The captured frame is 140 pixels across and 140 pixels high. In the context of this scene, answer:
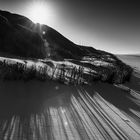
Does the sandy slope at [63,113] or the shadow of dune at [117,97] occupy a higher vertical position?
the sandy slope at [63,113]

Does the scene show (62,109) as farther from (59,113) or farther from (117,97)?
(117,97)

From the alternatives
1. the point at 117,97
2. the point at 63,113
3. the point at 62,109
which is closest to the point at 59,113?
the point at 63,113

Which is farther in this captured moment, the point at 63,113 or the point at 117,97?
the point at 117,97

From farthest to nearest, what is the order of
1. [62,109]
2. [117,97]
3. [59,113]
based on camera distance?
1. [117,97]
2. [62,109]
3. [59,113]

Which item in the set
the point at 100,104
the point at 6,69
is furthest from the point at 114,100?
the point at 6,69

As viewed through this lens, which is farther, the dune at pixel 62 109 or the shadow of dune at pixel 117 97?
the shadow of dune at pixel 117 97

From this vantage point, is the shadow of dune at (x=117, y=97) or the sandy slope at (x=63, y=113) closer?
the sandy slope at (x=63, y=113)

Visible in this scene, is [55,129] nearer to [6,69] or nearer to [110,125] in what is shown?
[110,125]

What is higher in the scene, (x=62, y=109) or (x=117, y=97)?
(x=62, y=109)
